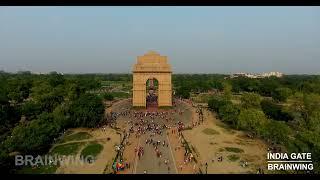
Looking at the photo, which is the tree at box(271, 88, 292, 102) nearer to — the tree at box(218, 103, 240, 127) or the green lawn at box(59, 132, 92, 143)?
the tree at box(218, 103, 240, 127)

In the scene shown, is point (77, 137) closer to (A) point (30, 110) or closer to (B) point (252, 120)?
(A) point (30, 110)

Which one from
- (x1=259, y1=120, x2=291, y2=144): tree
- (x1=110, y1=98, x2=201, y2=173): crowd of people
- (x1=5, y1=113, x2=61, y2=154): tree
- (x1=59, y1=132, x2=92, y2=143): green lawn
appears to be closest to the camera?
(x1=5, y1=113, x2=61, y2=154): tree

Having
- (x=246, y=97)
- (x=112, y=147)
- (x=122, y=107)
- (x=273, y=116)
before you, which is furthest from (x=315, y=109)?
(x=122, y=107)

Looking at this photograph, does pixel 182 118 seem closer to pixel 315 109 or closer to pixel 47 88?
pixel 315 109

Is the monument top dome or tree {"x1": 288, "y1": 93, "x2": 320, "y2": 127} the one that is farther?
the monument top dome

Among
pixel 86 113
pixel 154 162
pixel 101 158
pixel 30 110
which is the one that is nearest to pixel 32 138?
pixel 101 158

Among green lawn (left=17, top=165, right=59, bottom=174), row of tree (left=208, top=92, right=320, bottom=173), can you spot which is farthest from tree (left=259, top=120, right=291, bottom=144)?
green lawn (left=17, top=165, right=59, bottom=174)

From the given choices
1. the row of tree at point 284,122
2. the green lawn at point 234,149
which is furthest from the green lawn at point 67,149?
the row of tree at point 284,122
